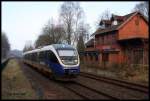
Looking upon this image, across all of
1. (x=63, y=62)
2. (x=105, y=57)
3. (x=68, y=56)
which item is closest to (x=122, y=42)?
(x=105, y=57)

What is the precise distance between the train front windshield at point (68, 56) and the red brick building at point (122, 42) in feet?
50.6

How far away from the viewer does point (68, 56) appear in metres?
22.8

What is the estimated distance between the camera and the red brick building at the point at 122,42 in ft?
126

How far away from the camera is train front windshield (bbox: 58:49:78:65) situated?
22.3 m

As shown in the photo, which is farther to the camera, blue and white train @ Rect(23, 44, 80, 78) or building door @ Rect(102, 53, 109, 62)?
building door @ Rect(102, 53, 109, 62)

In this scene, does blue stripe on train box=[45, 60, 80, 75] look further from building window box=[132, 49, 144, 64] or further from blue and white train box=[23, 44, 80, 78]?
building window box=[132, 49, 144, 64]

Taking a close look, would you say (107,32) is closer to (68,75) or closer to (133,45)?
(133,45)

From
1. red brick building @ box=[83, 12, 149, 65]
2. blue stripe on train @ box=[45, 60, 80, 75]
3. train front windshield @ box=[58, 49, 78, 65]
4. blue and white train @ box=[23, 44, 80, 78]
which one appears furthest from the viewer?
red brick building @ box=[83, 12, 149, 65]

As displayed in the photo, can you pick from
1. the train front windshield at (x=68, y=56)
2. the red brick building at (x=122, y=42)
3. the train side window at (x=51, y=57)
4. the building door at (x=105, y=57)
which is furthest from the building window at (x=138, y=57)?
the train front windshield at (x=68, y=56)

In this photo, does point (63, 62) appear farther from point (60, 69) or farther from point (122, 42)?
point (122, 42)

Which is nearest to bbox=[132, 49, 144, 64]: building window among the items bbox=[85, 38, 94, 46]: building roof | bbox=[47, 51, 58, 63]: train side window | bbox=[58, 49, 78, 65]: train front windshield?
bbox=[47, 51, 58, 63]: train side window

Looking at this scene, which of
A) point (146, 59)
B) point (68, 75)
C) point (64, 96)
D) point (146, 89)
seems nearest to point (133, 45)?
point (146, 59)

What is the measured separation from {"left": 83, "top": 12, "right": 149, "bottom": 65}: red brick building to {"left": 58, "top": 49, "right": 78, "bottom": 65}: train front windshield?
50.6 ft

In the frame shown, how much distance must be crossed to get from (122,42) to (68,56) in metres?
22.6
